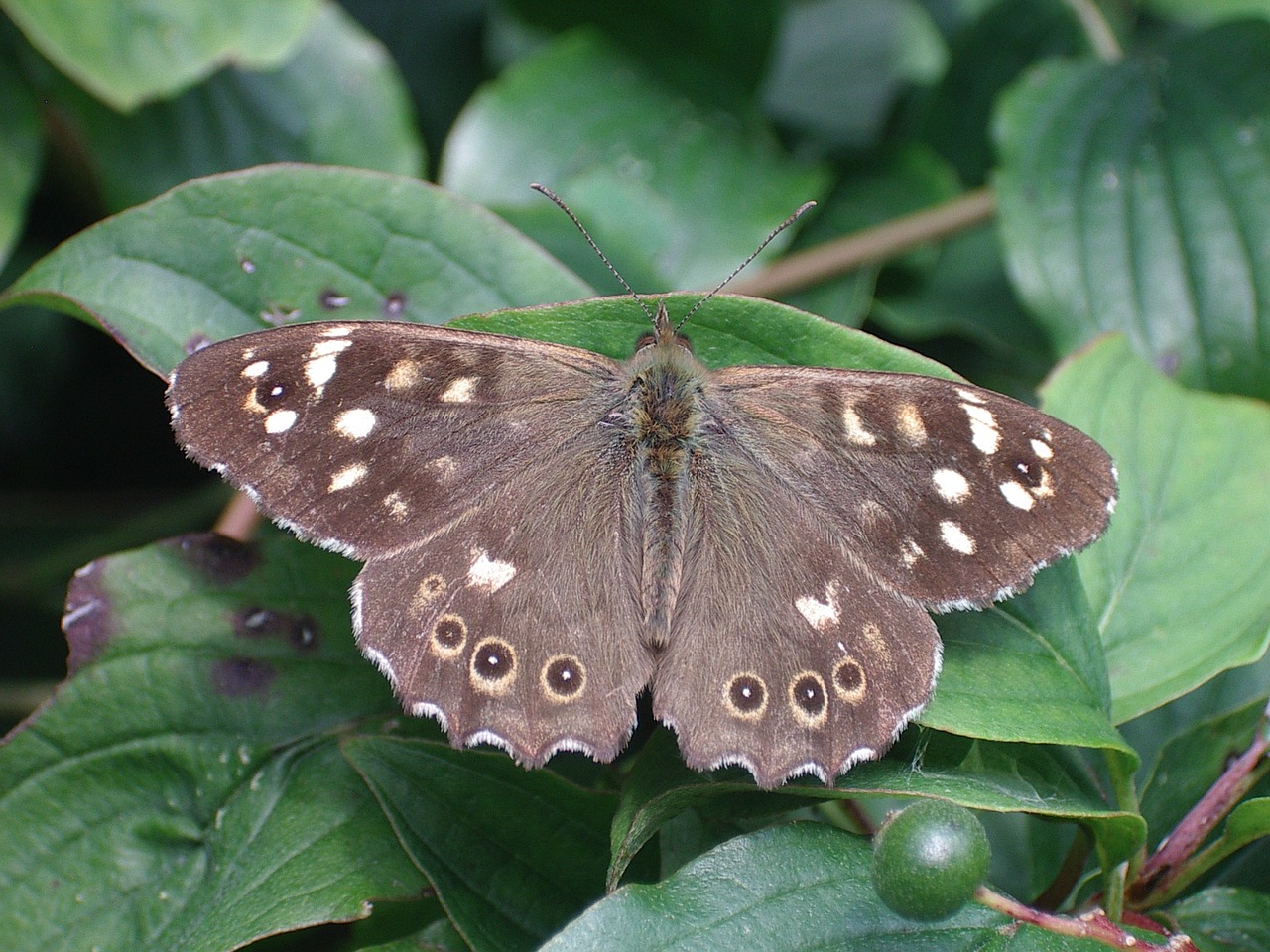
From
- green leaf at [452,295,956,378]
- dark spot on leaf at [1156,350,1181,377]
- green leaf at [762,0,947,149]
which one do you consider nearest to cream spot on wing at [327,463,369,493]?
green leaf at [452,295,956,378]

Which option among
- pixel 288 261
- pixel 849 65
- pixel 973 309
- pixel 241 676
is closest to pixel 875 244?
pixel 973 309

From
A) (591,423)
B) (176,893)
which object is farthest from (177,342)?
(176,893)

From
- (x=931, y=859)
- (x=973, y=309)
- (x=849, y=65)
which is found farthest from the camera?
(x=849, y=65)

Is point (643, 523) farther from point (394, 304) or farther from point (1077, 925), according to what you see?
point (1077, 925)

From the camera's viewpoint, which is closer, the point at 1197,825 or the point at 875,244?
the point at 1197,825

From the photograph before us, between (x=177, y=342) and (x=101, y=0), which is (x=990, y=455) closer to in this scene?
(x=177, y=342)

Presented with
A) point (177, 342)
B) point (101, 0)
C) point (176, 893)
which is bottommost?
point (176, 893)

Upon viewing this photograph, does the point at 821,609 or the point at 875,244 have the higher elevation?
the point at 821,609
